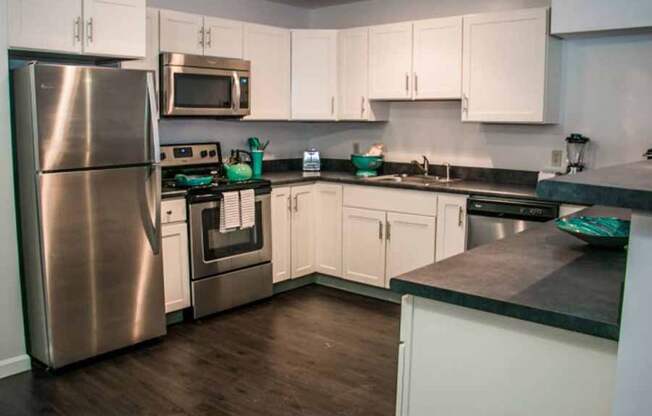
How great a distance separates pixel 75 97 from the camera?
3158 millimetres

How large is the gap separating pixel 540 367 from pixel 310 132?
434 cm

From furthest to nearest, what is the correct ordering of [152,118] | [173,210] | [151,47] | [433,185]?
[433,185] < [151,47] < [173,210] < [152,118]

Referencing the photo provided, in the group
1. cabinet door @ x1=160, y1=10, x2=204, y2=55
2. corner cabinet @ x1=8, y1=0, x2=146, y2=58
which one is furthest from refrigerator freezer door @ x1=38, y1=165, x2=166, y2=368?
cabinet door @ x1=160, y1=10, x2=204, y2=55

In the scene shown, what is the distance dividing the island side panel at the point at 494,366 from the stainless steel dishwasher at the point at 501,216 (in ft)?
7.36

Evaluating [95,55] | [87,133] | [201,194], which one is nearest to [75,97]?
[87,133]

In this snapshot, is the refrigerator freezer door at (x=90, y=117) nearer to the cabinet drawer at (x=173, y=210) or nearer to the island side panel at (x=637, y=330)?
the cabinet drawer at (x=173, y=210)

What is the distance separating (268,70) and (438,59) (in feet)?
4.43

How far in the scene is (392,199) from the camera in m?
4.45

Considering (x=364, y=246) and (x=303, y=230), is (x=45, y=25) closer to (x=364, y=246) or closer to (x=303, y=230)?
(x=303, y=230)

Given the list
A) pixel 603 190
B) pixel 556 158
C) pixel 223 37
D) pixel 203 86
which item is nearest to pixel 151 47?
pixel 203 86

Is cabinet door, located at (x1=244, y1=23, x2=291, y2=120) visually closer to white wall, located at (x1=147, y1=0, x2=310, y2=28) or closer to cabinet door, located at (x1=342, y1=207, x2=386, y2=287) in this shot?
white wall, located at (x1=147, y1=0, x2=310, y2=28)

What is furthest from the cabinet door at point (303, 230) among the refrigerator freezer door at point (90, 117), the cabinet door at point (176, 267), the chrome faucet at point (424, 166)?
the refrigerator freezer door at point (90, 117)

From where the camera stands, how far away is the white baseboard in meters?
3.26

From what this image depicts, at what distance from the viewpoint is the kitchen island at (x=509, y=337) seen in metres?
1.47
